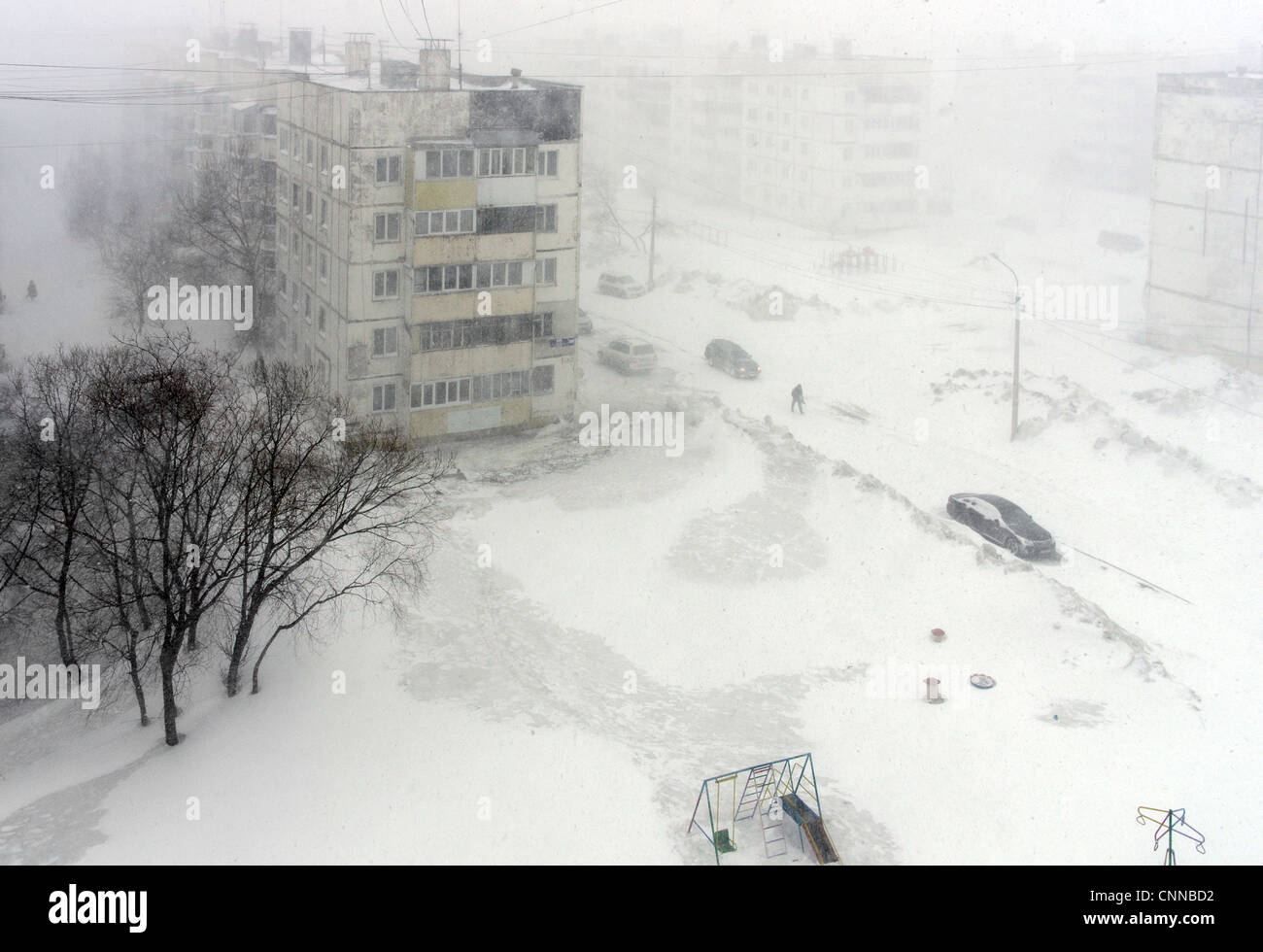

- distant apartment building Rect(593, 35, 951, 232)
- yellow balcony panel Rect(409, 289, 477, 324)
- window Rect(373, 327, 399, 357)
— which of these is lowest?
window Rect(373, 327, 399, 357)

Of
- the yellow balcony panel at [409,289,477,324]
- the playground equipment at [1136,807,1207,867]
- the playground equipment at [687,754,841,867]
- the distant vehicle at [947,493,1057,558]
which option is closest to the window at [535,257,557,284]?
the yellow balcony panel at [409,289,477,324]

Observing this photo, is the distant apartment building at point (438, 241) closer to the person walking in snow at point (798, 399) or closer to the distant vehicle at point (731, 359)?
the person walking in snow at point (798, 399)

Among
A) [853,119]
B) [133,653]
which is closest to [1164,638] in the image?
[133,653]

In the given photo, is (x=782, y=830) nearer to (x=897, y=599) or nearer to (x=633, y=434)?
(x=897, y=599)

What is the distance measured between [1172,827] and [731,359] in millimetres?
30398

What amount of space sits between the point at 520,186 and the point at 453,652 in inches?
635

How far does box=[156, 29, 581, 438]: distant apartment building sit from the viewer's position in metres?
33.8

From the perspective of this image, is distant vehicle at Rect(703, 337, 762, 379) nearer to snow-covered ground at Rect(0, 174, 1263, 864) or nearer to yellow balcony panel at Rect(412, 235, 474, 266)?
snow-covered ground at Rect(0, 174, 1263, 864)

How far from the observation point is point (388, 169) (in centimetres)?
3381

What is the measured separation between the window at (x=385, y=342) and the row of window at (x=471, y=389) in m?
0.99

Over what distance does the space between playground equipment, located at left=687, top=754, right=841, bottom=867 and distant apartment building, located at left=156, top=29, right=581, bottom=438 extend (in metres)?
18.8

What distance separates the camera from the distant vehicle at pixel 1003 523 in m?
31.5

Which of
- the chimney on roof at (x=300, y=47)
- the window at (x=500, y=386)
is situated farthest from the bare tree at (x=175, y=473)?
the chimney on roof at (x=300, y=47)

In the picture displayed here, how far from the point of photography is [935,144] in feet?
306
